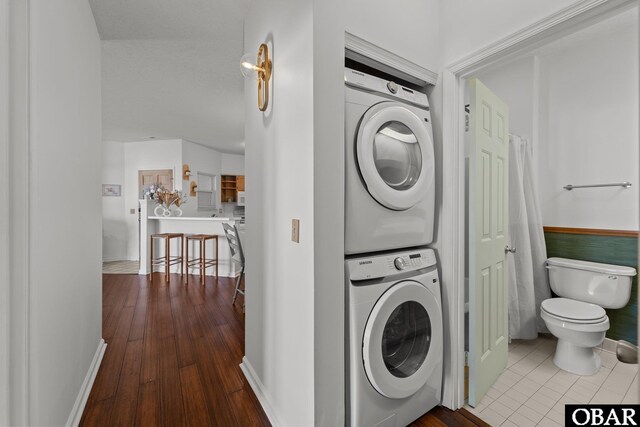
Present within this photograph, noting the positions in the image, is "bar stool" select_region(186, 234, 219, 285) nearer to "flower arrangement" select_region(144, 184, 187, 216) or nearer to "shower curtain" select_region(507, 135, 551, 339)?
"flower arrangement" select_region(144, 184, 187, 216)

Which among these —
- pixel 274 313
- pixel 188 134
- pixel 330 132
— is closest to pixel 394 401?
pixel 274 313

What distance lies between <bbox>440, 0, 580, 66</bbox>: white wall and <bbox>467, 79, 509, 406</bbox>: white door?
8.8 inches

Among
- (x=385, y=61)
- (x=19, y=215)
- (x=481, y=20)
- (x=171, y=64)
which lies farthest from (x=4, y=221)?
(x=171, y=64)

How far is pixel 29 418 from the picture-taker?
1004mm

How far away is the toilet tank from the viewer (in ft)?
5.73

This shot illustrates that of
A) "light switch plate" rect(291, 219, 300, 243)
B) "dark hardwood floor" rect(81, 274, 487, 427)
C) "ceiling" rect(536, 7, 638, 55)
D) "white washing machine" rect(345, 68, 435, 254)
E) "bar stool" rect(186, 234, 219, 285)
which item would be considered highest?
"ceiling" rect(536, 7, 638, 55)

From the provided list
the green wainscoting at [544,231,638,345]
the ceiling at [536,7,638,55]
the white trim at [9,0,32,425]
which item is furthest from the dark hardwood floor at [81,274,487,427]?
the ceiling at [536,7,638,55]

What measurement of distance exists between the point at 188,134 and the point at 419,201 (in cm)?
550

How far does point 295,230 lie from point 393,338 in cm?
79

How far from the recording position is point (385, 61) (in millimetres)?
1429

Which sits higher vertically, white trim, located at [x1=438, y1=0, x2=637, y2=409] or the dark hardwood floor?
white trim, located at [x1=438, y1=0, x2=637, y2=409]

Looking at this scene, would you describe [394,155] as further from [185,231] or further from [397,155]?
[185,231]

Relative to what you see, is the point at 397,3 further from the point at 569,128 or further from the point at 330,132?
the point at 569,128

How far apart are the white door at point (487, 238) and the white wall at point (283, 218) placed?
1.07 m
